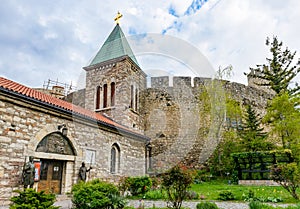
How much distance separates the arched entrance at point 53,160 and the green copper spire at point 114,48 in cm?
819

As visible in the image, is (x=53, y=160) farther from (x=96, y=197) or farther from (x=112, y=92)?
(x=112, y=92)

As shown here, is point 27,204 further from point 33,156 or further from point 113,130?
point 113,130

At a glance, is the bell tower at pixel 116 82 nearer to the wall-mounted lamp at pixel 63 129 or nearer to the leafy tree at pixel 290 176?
the wall-mounted lamp at pixel 63 129

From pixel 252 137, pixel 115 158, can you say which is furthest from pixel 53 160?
pixel 252 137

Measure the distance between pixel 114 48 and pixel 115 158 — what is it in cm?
787

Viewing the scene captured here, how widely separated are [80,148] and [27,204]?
16.2ft

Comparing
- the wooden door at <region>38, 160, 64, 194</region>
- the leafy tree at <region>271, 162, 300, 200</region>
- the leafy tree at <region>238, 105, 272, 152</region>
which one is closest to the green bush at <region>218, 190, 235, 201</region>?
the leafy tree at <region>271, 162, 300, 200</region>

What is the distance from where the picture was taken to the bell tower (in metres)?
14.6

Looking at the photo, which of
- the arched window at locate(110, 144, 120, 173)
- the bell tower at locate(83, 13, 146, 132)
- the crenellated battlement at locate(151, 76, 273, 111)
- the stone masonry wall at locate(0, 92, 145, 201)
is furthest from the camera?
the crenellated battlement at locate(151, 76, 273, 111)

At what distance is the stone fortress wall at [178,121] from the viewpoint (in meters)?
15.4

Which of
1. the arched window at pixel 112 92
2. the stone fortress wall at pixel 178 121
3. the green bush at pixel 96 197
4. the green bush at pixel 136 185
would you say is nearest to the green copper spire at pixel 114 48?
the arched window at pixel 112 92

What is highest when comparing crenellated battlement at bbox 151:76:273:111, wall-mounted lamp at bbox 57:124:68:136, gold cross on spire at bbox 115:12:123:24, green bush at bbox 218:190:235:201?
gold cross on spire at bbox 115:12:123:24

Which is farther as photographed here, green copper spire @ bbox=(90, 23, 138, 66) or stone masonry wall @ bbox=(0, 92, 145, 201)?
green copper spire @ bbox=(90, 23, 138, 66)

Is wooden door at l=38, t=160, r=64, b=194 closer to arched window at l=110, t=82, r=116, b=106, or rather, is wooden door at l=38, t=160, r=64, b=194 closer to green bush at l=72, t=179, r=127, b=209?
green bush at l=72, t=179, r=127, b=209
